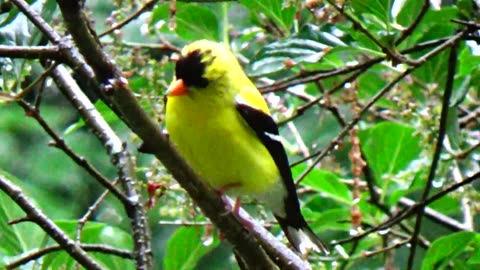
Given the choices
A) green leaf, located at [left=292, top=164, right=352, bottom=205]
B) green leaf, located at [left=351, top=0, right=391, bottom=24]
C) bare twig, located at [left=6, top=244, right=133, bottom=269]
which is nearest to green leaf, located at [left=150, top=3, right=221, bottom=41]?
green leaf, located at [left=292, top=164, right=352, bottom=205]

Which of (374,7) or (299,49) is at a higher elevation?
(374,7)

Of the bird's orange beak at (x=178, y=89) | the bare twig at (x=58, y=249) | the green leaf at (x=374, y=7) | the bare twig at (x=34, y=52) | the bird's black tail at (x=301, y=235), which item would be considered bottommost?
the bird's black tail at (x=301, y=235)

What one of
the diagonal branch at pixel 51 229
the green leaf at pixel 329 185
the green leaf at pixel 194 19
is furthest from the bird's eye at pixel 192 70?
the green leaf at pixel 329 185

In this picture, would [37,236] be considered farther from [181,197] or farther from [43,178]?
[43,178]

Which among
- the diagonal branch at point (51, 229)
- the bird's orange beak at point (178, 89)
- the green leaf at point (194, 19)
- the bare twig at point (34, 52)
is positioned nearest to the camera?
the bare twig at point (34, 52)

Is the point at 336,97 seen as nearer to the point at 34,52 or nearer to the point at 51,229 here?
the point at 51,229

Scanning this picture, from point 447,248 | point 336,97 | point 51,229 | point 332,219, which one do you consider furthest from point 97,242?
point 336,97

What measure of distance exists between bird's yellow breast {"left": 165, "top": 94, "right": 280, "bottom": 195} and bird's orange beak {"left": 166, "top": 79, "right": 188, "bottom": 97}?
3 centimetres

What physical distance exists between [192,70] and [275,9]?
13.9 inches

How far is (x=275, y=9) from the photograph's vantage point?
2910 mm

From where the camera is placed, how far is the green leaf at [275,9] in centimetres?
288

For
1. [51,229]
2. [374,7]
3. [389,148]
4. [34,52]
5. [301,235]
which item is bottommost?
[301,235]

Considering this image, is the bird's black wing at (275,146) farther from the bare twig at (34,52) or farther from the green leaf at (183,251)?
the bare twig at (34,52)

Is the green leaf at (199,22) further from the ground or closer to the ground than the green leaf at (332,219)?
further from the ground
